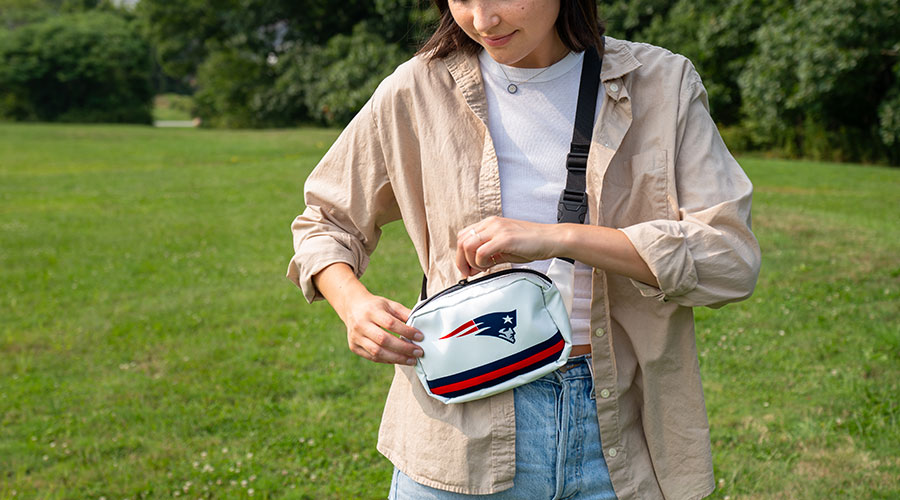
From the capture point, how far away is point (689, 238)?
4.87 feet

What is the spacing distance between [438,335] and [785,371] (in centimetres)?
474

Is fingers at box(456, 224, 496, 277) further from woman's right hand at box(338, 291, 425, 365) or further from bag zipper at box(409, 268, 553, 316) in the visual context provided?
woman's right hand at box(338, 291, 425, 365)

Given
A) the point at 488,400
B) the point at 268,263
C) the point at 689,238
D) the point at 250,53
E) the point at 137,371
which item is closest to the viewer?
the point at 689,238

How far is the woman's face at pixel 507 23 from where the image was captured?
1552mm

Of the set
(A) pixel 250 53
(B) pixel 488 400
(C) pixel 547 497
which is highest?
(B) pixel 488 400

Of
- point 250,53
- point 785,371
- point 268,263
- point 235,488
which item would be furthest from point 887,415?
point 250,53

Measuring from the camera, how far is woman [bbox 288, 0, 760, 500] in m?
1.56

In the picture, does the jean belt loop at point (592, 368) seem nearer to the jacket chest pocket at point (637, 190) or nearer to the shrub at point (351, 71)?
the jacket chest pocket at point (637, 190)

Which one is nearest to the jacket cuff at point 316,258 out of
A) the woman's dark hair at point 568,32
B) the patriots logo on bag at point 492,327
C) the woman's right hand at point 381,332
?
the woman's right hand at point 381,332

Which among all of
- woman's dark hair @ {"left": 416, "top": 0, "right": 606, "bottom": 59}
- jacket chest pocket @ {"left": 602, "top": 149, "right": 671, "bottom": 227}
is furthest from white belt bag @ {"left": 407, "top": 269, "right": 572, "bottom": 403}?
woman's dark hair @ {"left": 416, "top": 0, "right": 606, "bottom": 59}

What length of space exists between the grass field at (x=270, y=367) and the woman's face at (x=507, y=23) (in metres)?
3.20

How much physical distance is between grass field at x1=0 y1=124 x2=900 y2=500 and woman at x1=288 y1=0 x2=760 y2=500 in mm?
2774

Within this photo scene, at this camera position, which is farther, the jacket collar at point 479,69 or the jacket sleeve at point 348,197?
the jacket sleeve at point 348,197

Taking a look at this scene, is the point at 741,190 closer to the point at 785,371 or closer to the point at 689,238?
the point at 689,238
